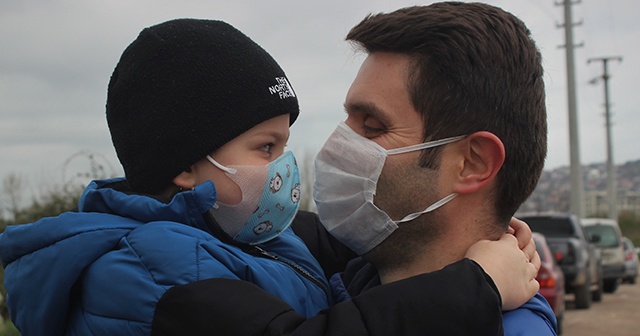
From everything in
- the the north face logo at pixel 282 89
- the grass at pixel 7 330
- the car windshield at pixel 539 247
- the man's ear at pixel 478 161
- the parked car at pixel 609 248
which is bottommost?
the parked car at pixel 609 248

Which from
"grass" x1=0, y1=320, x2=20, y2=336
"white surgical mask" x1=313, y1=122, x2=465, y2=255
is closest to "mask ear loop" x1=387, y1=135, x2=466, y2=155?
"white surgical mask" x1=313, y1=122, x2=465, y2=255

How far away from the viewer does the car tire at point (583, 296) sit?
1616 cm

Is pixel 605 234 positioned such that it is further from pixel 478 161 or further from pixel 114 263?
pixel 114 263

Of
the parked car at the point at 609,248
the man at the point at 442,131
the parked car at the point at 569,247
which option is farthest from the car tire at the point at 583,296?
the man at the point at 442,131

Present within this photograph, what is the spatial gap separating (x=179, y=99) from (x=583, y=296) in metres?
15.7

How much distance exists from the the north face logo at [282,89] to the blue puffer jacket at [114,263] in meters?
0.41

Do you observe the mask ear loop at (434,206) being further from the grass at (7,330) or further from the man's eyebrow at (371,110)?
the grass at (7,330)

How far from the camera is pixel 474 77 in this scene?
2107 mm

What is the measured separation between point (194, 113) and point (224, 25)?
1.22ft

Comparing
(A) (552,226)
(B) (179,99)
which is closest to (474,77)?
(B) (179,99)

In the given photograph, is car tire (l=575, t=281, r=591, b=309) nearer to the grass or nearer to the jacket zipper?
the grass

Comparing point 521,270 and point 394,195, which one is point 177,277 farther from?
point 521,270

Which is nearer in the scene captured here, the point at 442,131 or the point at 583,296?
the point at 442,131

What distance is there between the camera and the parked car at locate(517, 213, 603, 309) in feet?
48.2
